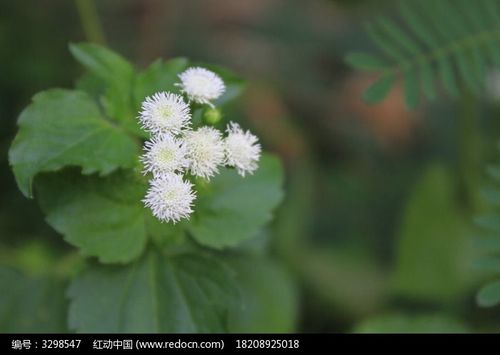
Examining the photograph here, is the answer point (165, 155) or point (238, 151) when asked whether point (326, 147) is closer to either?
point (238, 151)

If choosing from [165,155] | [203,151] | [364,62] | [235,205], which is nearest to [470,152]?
[364,62]

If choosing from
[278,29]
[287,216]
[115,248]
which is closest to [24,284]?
[115,248]

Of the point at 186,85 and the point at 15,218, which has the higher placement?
the point at 15,218

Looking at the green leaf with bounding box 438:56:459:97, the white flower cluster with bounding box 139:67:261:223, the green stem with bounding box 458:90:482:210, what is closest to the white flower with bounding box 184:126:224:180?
the white flower cluster with bounding box 139:67:261:223

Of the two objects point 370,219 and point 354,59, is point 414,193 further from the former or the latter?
point 354,59

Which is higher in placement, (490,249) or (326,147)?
(326,147)

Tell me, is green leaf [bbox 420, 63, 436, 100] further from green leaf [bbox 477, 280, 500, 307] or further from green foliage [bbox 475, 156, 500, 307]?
green leaf [bbox 477, 280, 500, 307]
